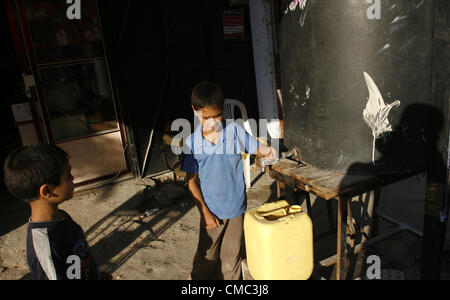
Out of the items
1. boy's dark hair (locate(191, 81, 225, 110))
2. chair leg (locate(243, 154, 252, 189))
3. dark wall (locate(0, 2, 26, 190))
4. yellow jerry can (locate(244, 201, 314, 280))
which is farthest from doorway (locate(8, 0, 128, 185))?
yellow jerry can (locate(244, 201, 314, 280))

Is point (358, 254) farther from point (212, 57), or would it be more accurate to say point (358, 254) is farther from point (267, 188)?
point (212, 57)

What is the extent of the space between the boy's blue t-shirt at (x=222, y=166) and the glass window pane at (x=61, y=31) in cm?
341

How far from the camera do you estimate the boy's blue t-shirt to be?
2.60 meters

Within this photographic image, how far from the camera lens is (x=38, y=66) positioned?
4973 millimetres

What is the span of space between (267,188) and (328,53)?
3216 mm

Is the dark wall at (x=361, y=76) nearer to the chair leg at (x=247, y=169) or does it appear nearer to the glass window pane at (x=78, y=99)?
the chair leg at (x=247, y=169)

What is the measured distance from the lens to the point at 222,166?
103 inches

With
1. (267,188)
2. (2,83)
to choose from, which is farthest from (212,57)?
(2,83)

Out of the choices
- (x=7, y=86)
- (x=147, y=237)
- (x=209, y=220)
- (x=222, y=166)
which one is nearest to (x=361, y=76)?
(x=222, y=166)

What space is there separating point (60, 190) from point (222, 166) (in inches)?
44.1

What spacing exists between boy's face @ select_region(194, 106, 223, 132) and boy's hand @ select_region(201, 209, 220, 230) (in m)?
0.62

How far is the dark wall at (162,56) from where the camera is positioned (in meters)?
5.40

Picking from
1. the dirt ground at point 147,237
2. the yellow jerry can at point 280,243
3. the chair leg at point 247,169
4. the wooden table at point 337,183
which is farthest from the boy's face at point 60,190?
the chair leg at point 247,169

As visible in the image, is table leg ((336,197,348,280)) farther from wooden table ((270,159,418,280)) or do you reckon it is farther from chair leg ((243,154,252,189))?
chair leg ((243,154,252,189))
